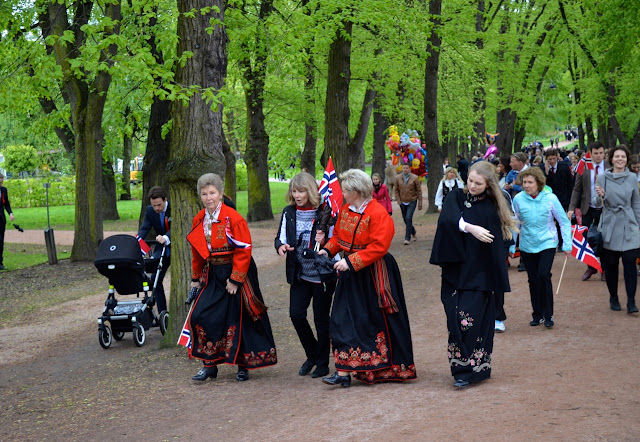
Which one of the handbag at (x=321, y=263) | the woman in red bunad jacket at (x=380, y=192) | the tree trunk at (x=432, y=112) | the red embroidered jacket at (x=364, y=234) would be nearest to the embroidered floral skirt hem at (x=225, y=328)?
the handbag at (x=321, y=263)

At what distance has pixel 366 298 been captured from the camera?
276 inches

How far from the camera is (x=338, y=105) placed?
17.0m

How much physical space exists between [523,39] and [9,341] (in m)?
27.5

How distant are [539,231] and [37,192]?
39797 mm

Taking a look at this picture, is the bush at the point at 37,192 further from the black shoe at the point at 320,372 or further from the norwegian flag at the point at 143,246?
the black shoe at the point at 320,372

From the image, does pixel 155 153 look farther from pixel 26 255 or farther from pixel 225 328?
pixel 225 328

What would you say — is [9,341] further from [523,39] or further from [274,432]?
[523,39]

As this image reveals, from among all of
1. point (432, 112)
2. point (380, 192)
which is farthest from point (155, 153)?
point (432, 112)

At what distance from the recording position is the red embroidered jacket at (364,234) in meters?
6.80

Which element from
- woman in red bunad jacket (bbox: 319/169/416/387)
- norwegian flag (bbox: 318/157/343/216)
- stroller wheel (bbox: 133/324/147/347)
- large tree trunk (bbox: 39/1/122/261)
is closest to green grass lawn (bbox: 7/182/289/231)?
large tree trunk (bbox: 39/1/122/261)

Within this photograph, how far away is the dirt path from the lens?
573cm

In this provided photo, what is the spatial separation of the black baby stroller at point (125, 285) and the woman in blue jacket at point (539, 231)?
4.57 metres

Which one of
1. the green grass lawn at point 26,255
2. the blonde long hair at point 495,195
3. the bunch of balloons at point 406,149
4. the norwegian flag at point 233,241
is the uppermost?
the bunch of balloons at point 406,149

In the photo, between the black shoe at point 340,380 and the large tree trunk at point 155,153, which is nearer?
the black shoe at point 340,380
